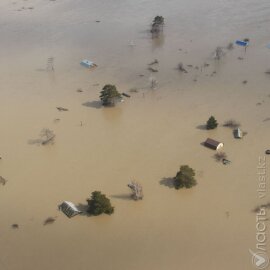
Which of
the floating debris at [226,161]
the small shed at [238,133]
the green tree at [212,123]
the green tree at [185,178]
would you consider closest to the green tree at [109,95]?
the green tree at [212,123]

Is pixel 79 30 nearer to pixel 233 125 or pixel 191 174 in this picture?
pixel 233 125

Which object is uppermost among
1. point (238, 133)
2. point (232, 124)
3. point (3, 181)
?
point (232, 124)

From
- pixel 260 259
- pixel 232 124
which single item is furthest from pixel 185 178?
pixel 232 124

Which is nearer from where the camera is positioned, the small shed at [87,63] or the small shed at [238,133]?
the small shed at [238,133]

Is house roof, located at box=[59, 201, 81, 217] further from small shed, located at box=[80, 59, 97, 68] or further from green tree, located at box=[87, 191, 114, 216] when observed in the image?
small shed, located at box=[80, 59, 97, 68]

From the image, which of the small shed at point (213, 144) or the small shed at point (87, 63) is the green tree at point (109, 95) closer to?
the small shed at point (87, 63)

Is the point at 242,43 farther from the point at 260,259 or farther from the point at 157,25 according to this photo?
the point at 260,259
